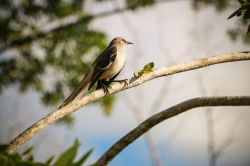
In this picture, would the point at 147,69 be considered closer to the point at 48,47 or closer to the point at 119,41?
the point at 119,41

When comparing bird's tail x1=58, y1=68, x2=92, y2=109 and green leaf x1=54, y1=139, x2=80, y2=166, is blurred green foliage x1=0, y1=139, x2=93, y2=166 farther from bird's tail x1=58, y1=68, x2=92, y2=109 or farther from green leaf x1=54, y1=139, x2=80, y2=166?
bird's tail x1=58, y1=68, x2=92, y2=109

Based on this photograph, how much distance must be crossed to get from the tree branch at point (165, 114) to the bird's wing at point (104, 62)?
198 cm

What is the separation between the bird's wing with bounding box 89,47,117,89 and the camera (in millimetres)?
5828

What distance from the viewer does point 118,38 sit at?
7.20 meters

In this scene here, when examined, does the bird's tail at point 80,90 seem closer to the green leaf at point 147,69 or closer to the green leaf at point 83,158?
the green leaf at point 147,69

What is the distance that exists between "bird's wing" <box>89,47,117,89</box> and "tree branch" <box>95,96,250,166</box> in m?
1.98

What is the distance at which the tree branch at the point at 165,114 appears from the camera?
11.6 ft

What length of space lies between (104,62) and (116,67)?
0.21m

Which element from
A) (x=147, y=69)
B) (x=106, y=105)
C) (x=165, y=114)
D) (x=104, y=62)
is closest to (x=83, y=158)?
(x=165, y=114)

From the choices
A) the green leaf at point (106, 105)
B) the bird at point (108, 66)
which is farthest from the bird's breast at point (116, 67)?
the green leaf at point (106, 105)

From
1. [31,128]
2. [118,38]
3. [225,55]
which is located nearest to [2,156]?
[31,128]

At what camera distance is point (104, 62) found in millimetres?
6211

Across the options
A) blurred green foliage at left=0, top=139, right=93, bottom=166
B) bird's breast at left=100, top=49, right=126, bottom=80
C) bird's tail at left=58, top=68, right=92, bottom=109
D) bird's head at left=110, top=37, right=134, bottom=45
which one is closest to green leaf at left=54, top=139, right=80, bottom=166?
blurred green foliage at left=0, top=139, right=93, bottom=166

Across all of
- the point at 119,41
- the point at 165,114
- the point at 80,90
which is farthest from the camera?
the point at 119,41
